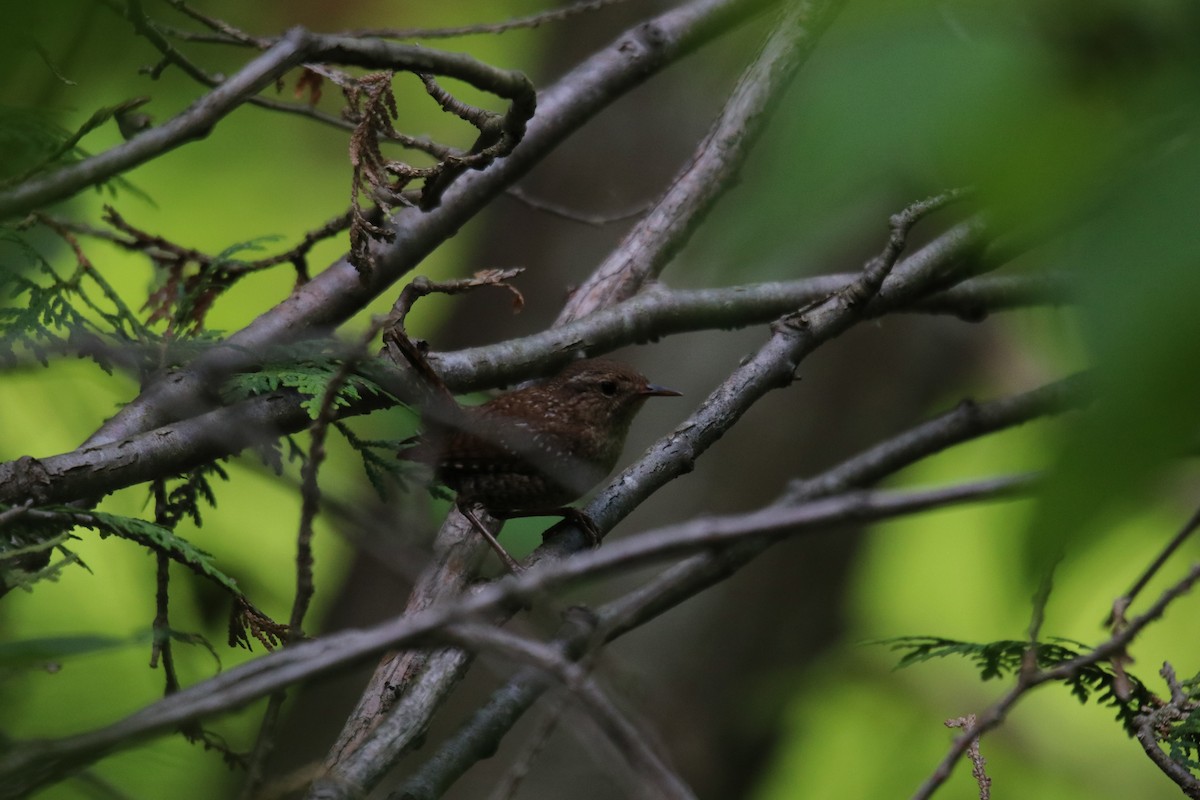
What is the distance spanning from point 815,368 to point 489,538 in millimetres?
4333

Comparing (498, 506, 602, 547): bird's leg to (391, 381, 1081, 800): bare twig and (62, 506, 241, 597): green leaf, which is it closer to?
(391, 381, 1081, 800): bare twig

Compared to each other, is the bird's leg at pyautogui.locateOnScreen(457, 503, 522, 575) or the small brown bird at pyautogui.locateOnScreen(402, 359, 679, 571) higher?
the small brown bird at pyautogui.locateOnScreen(402, 359, 679, 571)

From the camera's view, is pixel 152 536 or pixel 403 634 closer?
pixel 403 634

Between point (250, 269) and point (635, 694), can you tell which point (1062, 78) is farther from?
point (250, 269)

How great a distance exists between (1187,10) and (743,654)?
5982mm

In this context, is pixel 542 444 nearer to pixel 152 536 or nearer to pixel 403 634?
pixel 152 536

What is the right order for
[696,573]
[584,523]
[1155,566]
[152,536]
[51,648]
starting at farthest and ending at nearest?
1. [584,523]
2. [696,573]
3. [152,536]
4. [1155,566]
5. [51,648]

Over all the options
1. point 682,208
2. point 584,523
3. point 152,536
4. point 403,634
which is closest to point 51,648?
point 403,634

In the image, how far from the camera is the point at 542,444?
325 centimetres

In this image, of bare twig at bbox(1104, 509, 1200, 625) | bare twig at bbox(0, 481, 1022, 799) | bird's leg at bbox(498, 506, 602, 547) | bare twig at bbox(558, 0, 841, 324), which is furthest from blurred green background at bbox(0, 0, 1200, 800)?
bird's leg at bbox(498, 506, 602, 547)

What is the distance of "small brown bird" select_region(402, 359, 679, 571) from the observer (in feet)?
9.87

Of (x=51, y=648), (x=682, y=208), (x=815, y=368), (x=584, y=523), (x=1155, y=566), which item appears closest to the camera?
(x=51, y=648)

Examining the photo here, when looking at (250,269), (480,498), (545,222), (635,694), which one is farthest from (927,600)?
(635,694)

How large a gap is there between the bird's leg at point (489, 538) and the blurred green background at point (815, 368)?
322mm
